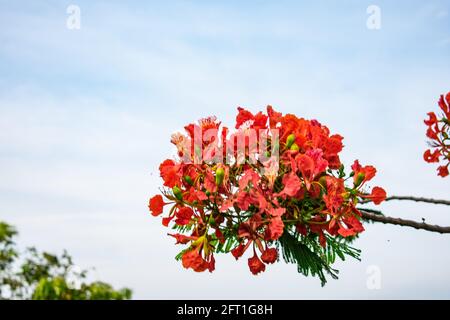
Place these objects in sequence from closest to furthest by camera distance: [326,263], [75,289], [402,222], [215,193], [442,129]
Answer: [215,193] < [326,263] < [402,222] < [442,129] < [75,289]

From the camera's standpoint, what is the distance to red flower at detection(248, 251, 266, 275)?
6.59 feet

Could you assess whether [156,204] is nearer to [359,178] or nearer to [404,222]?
[359,178]

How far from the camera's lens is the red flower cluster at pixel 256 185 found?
1.92 m

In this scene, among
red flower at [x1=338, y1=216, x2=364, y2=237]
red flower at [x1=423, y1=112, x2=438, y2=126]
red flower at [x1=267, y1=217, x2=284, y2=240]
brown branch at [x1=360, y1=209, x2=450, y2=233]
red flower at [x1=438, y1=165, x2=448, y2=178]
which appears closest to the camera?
red flower at [x1=267, y1=217, x2=284, y2=240]

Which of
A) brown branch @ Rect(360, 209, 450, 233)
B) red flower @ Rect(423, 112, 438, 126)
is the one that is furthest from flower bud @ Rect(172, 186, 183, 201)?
red flower @ Rect(423, 112, 438, 126)

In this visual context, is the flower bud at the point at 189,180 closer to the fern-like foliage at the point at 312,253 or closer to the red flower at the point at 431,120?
the fern-like foliage at the point at 312,253

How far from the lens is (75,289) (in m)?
5.31

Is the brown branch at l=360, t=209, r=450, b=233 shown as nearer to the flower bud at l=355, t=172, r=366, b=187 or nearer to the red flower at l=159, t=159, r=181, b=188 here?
the flower bud at l=355, t=172, r=366, b=187

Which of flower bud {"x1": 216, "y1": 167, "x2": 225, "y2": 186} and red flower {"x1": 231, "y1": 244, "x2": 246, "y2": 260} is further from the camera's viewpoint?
red flower {"x1": 231, "y1": 244, "x2": 246, "y2": 260}

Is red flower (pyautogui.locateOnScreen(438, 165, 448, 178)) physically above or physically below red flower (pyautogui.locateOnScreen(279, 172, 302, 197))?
above

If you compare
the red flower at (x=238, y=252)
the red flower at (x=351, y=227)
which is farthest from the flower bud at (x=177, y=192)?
the red flower at (x=351, y=227)
